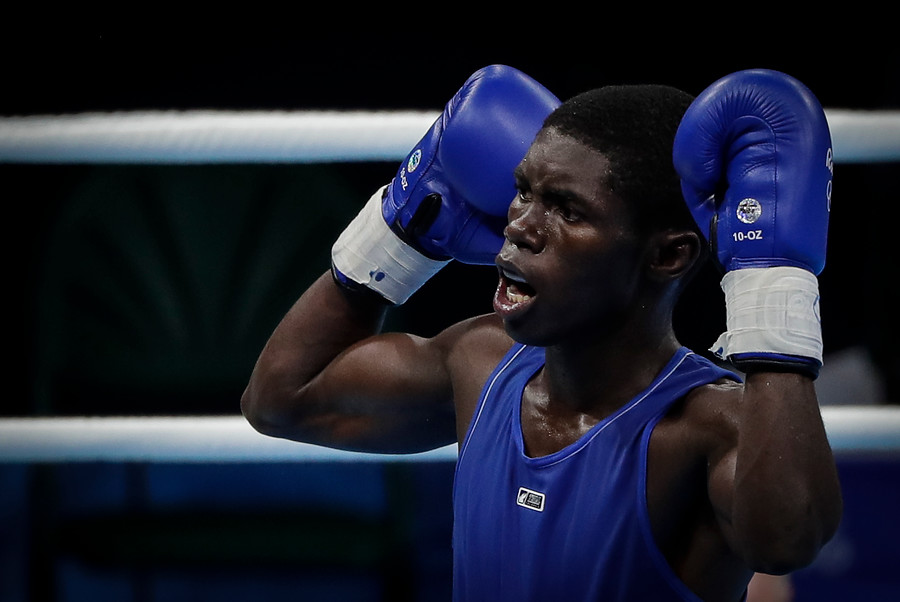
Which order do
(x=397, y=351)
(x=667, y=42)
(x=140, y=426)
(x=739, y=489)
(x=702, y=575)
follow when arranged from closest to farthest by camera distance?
(x=739, y=489), (x=702, y=575), (x=397, y=351), (x=140, y=426), (x=667, y=42)

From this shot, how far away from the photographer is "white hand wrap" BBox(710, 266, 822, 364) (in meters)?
1.25

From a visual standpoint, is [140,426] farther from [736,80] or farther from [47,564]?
[736,80]

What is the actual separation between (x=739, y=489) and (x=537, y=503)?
29 cm

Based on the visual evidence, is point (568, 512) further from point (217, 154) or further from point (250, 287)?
point (250, 287)

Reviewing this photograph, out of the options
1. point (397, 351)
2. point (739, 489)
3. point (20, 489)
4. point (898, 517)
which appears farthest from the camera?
point (20, 489)

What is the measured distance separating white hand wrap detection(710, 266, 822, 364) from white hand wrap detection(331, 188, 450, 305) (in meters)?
0.60

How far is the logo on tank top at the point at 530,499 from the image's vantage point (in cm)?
145

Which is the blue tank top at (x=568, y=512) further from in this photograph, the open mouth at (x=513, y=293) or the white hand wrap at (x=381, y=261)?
the white hand wrap at (x=381, y=261)

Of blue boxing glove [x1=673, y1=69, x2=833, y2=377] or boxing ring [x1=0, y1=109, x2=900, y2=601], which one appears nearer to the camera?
blue boxing glove [x1=673, y1=69, x2=833, y2=377]

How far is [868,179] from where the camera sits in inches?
115

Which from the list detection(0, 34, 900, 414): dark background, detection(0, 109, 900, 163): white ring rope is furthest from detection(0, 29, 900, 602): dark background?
detection(0, 109, 900, 163): white ring rope

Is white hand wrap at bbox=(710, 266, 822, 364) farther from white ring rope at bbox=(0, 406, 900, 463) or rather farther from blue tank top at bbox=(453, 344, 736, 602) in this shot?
white ring rope at bbox=(0, 406, 900, 463)

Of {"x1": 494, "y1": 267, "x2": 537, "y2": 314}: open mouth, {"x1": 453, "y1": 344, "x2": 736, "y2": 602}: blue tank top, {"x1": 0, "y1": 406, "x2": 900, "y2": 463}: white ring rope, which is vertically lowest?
{"x1": 453, "y1": 344, "x2": 736, "y2": 602}: blue tank top

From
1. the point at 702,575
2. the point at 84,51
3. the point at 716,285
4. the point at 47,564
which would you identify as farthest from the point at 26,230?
the point at 702,575
